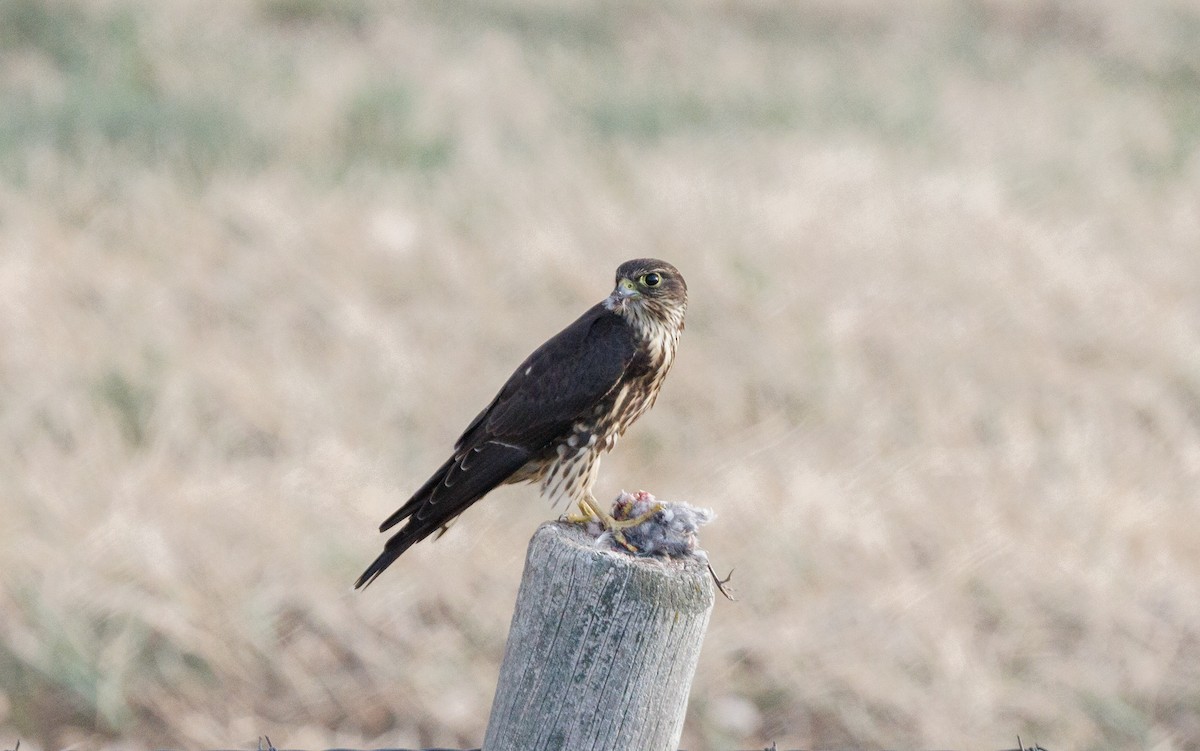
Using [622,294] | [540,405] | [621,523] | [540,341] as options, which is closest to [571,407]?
[540,405]

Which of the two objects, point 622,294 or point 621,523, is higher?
point 622,294

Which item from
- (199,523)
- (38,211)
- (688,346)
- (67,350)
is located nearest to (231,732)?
(199,523)

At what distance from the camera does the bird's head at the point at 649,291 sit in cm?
289

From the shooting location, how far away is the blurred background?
4.34 metres

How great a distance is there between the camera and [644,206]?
26.0 ft

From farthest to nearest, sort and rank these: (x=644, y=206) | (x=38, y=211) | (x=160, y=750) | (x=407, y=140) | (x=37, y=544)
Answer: (x=407, y=140)
(x=644, y=206)
(x=38, y=211)
(x=37, y=544)
(x=160, y=750)

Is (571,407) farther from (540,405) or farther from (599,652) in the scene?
(599,652)

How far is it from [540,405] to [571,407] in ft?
0.21

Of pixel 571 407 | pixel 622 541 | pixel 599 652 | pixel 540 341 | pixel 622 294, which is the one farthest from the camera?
pixel 540 341

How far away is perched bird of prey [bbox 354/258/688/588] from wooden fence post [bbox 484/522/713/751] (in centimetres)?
66

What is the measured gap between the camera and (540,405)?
2.77 metres

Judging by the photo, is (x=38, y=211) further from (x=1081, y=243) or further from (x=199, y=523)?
(x=1081, y=243)

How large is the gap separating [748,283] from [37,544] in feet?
12.5

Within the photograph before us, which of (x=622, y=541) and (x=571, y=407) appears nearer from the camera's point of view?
(x=622, y=541)
